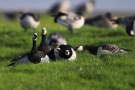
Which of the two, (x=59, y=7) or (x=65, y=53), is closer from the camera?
(x=65, y=53)

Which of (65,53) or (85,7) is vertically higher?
(85,7)

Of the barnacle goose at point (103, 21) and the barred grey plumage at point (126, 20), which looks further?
the barnacle goose at point (103, 21)

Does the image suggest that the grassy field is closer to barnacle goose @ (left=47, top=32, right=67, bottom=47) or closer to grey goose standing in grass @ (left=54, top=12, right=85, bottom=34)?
barnacle goose @ (left=47, top=32, right=67, bottom=47)

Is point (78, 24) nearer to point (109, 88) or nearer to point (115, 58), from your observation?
point (115, 58)

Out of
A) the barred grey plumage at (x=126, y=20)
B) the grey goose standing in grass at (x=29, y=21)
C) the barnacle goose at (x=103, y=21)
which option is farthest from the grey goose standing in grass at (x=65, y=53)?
the barnacle goose at (x=103, y=21)

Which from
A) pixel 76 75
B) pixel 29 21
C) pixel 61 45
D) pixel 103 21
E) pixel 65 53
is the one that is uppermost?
pixel 29 21

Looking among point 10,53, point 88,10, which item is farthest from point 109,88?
point 88,10

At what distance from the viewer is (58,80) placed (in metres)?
9.98

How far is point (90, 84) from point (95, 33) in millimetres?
13871

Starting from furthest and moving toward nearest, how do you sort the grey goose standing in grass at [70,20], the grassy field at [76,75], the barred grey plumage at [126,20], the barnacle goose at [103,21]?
the barnacle goose at [103,21] < the grey goose standing in grass at [70,20] < the barred grey plumage at [126,20] < the grassy field at [76,75]

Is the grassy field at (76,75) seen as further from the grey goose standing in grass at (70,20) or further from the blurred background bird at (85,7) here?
the blurred background bird at (85,7)

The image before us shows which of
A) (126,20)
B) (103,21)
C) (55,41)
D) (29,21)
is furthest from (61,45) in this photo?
(103,21)

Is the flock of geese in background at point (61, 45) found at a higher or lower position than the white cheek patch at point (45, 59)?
higher

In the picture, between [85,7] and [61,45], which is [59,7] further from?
[61,45]
